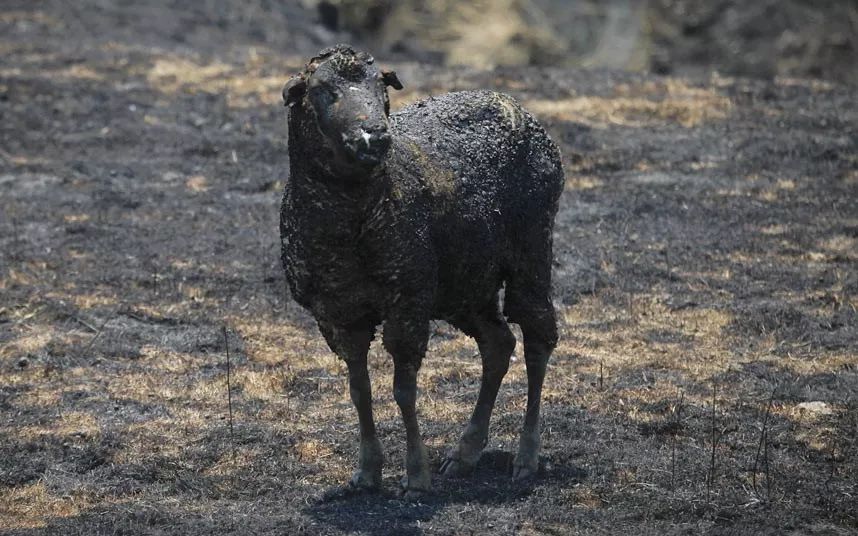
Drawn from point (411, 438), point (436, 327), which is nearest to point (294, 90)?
point (411, 438)

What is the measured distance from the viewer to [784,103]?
18.9m

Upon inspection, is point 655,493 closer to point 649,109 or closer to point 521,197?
point 521,197

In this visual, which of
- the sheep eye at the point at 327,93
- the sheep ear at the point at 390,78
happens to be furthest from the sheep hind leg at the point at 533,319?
the sheep eye at the point at 327,93

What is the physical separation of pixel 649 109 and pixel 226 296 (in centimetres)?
809

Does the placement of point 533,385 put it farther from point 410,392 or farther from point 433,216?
point 433,216

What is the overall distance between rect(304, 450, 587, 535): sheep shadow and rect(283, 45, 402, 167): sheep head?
195 centimetres

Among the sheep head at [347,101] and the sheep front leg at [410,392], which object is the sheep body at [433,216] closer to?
the sheep front leg at [410,392]

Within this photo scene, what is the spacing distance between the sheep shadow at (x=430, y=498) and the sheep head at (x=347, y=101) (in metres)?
1.95

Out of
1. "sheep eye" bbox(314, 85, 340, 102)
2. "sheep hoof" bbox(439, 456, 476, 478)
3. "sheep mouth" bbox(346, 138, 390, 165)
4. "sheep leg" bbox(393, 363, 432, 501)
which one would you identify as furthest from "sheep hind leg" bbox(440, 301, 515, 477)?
"sheep eye" bbox(314, 85, 340, 102)

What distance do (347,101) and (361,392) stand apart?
175 cm

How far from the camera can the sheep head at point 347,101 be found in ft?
21.9

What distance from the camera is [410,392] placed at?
7523 millimetres

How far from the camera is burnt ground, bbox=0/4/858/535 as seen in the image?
777 centimetres

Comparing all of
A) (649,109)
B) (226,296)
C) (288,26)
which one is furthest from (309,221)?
(288,26)
